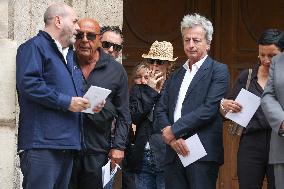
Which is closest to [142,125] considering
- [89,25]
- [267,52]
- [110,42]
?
[110,42]

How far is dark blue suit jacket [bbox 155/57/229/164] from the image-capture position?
6156mm

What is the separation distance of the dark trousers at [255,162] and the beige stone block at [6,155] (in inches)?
74.4

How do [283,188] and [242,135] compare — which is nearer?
[283,188]

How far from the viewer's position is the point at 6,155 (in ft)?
20.8

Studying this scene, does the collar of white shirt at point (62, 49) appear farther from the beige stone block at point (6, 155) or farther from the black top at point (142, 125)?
the black top at point (142, 125)

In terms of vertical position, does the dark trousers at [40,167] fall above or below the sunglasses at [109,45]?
below

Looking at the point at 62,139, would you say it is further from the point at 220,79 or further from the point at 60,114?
the point at 220,79

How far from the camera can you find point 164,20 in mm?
9016

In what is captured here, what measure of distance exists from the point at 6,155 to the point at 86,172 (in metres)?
0.70

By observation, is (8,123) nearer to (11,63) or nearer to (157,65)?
(11,63)

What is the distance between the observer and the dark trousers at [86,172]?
620 centimetres

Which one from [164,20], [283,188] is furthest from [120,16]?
[283,188]

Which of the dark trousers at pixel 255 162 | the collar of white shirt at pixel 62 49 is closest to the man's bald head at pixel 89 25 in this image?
the collar of white shirt at pixel 62 49

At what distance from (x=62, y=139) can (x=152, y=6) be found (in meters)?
3.77
